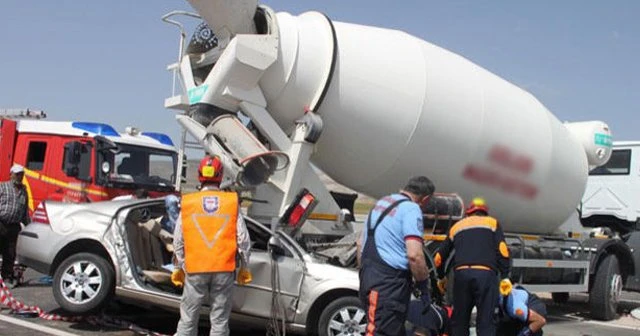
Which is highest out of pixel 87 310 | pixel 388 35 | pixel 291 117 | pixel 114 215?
pixel 388 35

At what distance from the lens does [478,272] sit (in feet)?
20.1

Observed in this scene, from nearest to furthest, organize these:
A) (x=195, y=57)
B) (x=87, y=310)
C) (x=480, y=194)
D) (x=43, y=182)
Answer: (x=87, y=310), (x=195, y=57), (x=480, y=194), (x=43, y=182)

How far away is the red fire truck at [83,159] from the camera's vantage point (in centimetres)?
1041

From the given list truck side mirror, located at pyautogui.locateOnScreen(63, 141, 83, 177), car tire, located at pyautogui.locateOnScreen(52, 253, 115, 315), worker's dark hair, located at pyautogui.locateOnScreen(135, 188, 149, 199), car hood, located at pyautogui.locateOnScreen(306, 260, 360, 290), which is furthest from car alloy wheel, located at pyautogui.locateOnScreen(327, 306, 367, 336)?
truck side mirror, located at pyautogui.locateOnScreen(63, 141, 83, 177)

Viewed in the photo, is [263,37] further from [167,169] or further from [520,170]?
[167,169]

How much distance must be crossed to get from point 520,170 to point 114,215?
207 inches

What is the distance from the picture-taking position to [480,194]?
884cm

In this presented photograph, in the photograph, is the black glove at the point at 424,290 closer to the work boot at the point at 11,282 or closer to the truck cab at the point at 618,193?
the work boot at the point at 11,282

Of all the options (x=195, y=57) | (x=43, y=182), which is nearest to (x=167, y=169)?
(x=43, y=182)

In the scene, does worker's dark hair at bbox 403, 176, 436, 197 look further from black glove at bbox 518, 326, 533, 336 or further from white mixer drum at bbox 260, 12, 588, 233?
white mixer drum at bbox 260, 12, 588, 233

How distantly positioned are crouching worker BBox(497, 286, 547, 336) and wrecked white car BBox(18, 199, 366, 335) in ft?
4.24

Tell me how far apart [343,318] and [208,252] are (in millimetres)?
1579

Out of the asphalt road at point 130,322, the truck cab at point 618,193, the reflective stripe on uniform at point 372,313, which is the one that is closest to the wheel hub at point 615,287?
the asphalt road at point 130,322

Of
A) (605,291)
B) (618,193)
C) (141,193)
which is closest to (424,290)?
(141,193)
